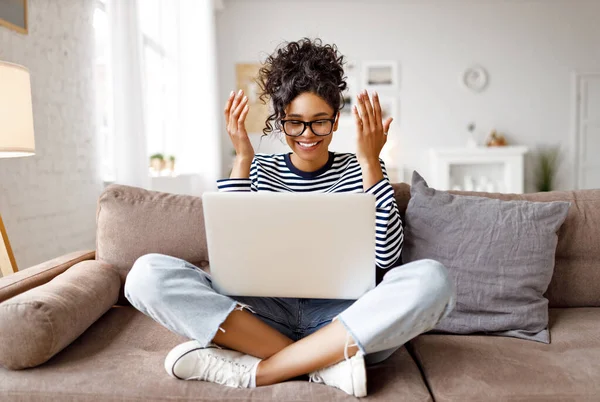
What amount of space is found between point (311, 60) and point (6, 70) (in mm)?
875

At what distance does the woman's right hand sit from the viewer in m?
1.46

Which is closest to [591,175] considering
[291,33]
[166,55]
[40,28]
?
[291,33]

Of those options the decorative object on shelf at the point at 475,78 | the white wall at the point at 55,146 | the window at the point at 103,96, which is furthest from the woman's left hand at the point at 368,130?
the decorative object on shelf at the point at 475,78

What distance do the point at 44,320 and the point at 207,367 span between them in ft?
1.24

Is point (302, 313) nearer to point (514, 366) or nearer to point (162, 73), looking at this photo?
point (514, 366)

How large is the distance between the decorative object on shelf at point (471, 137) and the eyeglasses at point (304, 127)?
16.1 feet

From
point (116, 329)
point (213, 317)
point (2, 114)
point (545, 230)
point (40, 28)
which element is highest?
point (40, 28)

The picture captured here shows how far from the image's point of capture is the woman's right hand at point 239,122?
146 cm

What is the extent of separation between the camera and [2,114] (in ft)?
4.92

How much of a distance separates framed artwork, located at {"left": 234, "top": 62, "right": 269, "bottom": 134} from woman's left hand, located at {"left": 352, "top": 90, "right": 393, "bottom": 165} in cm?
483

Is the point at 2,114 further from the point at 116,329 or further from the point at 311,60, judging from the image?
the point at 311,60

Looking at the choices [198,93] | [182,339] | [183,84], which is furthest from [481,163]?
[182,339]

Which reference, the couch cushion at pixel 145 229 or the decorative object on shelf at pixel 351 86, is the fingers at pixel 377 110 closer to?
the couch cushion at pixel 145 229

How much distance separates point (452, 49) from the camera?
20.4 feet
